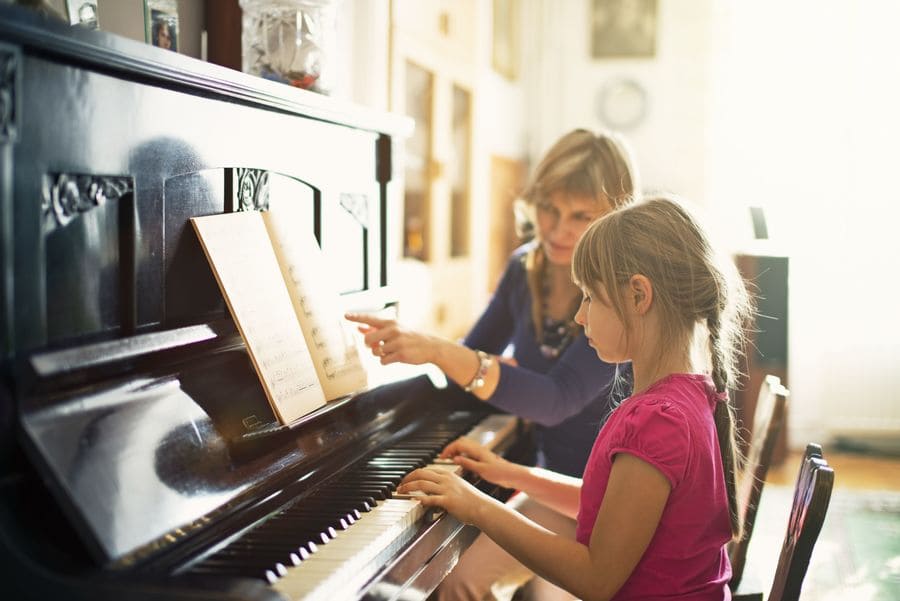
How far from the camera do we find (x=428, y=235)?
11.6 feet

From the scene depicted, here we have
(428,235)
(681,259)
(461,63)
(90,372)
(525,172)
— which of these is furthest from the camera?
(525,172)

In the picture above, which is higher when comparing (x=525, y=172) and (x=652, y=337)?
(x=525, y=172)

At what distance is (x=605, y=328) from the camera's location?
141 cm

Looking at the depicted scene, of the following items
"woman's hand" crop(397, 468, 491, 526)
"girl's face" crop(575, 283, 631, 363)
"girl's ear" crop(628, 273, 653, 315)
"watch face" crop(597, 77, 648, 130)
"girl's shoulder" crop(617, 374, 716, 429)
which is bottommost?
"woman's hand" crop(397, 468, 491, 526)

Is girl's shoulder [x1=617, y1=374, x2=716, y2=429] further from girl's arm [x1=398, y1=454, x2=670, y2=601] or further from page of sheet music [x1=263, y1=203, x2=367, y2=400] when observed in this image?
page of sheet music [x1=263, y1=203, x2=367, y2=400]

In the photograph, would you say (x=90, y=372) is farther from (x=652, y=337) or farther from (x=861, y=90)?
(x=861, y=90)

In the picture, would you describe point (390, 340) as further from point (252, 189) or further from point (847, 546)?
point (847, 546)

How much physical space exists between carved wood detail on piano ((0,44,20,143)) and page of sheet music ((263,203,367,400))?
1.73 ft

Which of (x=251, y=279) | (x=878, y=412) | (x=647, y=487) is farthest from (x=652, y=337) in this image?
(x=878, y=412)

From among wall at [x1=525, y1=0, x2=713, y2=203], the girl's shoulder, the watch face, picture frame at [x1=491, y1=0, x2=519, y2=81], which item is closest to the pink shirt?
the girl's shoulder

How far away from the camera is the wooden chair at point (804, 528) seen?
3.89ft

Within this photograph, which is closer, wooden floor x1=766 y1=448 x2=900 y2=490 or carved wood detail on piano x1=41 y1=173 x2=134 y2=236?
carved wood detail on piano x1=41 y1=173 x2=134 y2=236

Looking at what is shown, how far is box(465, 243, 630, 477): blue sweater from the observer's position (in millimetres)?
1873

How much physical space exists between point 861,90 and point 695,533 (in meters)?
4.23
